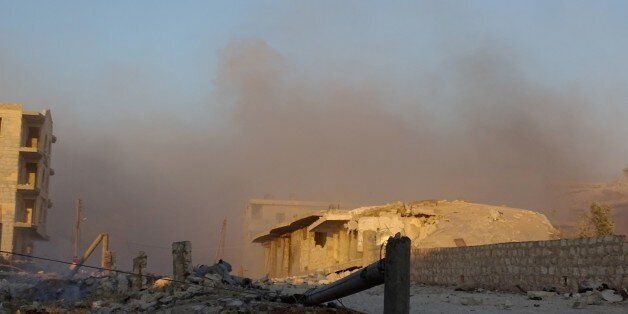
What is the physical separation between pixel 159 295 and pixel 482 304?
7.47 metres

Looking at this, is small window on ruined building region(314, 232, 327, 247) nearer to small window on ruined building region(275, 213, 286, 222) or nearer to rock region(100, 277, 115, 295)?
rock region(100, 277, 115, 295)

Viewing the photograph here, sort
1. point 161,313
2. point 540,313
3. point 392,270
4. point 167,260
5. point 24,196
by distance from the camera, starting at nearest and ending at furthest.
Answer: point 392,270 → point 540,313 → point 161,313 → point 24,196 → point 167,260

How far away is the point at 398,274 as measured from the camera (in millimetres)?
7199

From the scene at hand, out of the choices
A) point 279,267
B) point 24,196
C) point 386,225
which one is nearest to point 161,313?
point 386,225

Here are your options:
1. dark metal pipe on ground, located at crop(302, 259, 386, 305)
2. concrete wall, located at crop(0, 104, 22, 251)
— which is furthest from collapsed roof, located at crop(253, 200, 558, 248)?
concrete wall, located at crop(0, 104, 22, 251)

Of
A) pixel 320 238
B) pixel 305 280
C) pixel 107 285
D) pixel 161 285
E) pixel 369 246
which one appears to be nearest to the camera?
pixel 161 285

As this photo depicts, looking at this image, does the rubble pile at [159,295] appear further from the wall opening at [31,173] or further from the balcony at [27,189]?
the wall opening at [31,173]

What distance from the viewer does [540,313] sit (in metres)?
11.0

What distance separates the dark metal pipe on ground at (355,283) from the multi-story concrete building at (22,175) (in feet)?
152

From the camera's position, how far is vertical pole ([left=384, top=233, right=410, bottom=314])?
23.6 feet

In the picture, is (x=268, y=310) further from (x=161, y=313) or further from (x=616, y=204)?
(x=616, y=204)

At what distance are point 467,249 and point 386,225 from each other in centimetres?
1401

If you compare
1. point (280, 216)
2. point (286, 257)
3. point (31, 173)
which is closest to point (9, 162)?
point (31, 173)

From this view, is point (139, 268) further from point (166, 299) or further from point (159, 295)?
point (166, 299)
